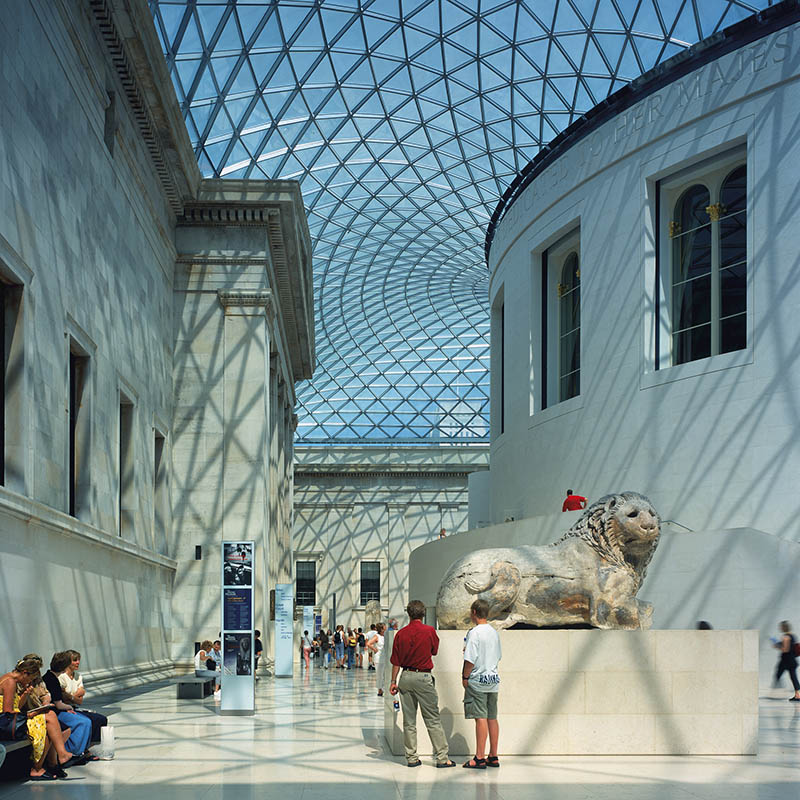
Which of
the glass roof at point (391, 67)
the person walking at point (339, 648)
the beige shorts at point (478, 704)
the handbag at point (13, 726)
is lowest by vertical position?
the person walking at point (339, 648)

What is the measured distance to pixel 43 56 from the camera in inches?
761

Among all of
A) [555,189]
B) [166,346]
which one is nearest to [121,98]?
[166,346]

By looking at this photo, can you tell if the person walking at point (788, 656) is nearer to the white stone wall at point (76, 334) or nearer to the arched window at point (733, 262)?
the arched window at point (733, 262)

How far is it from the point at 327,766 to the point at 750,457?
19358mm

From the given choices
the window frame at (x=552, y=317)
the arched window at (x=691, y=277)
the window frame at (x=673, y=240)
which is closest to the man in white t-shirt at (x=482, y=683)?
the window frame at (x=673, y=240)

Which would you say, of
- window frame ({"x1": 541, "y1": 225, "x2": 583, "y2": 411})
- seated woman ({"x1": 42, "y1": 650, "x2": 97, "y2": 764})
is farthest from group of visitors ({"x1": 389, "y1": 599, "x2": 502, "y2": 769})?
window frame ({"x1": 541, "y1": 225, "x2": 583, "y2": 411})

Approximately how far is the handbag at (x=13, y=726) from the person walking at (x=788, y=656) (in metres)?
16.3

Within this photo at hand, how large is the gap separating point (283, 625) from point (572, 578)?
2096cm

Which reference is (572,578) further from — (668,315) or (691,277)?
(691,277)

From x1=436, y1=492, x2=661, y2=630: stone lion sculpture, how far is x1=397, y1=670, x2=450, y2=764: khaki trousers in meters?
1.91

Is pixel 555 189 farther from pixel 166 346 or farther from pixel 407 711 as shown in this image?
pixel 407 711

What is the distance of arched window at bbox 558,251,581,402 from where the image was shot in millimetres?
38188

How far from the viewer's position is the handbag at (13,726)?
11.3 metres

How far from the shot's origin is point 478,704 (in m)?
12.0
